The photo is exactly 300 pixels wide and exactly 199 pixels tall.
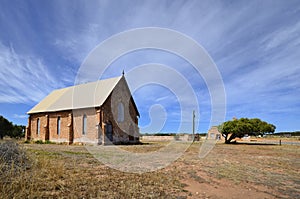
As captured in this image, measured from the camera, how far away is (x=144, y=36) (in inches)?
559

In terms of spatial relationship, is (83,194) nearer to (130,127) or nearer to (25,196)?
(25,196)

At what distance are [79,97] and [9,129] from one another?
20.6 m

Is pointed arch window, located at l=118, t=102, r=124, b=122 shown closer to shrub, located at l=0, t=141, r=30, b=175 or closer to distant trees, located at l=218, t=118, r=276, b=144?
distant trees, located at l=218, t=118, r=276, b=144

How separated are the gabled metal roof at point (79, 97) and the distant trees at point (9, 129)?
34.4ft

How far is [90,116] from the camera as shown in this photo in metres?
25.7

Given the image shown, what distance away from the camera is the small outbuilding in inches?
995

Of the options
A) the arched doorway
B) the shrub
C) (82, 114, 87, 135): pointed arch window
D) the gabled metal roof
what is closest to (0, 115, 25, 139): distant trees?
the gabled metal roof

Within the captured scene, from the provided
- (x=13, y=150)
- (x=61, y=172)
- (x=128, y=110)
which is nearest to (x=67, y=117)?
(x=128, y=110)

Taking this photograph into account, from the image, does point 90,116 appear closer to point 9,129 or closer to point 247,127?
point 247,127

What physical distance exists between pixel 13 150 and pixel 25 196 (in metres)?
4.08

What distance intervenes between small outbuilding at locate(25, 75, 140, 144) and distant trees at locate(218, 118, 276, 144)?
1458cm

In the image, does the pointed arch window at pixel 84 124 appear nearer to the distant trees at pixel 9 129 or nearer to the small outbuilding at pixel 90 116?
the small outbuilding at pixel 90 116

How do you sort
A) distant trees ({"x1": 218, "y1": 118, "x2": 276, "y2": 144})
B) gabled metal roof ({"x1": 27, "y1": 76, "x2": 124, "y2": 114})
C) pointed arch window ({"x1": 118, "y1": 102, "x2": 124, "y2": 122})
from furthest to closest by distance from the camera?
distant trees ({"x1": 218, "y1": 118, "x2": 276, "y2": 144}) < pointed arch window ({"x1": 118, "y1": 102, "x2": 124, "y2": 122}) < gabled metal roof ({"x1": 27, "y1": 76, "x2": 124, "y2": 114})

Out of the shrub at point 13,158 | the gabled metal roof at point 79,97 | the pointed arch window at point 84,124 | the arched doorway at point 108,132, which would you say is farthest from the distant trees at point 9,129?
the shrub at point 13,158
